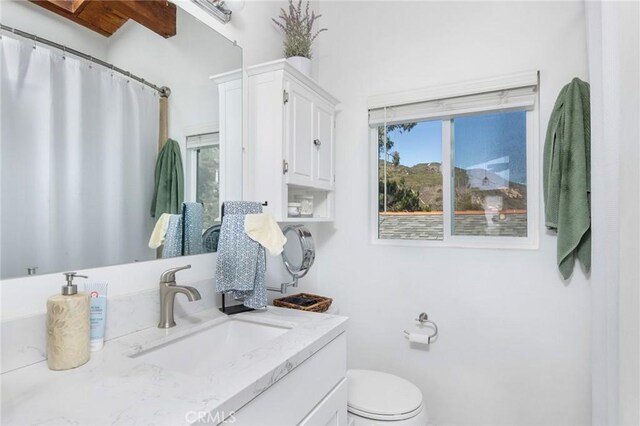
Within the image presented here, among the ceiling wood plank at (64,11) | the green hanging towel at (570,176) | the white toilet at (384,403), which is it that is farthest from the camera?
the green hanging towel at (570,176)

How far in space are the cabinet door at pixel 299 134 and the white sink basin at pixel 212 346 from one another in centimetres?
→ 66

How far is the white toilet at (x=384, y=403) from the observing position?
1.35 meters

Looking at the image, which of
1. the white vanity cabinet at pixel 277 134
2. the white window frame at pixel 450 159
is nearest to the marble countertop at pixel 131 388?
the white vanity cabinet at pixel 277 134

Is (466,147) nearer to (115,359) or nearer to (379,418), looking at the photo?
(379,418)

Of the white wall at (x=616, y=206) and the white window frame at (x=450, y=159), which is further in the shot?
the white window frame at (x=450, y=159)

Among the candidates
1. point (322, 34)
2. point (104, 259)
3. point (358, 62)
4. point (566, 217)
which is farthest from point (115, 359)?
point (322, 34)

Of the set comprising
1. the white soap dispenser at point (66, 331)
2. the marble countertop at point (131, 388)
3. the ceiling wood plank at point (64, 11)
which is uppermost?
the ceiling wood plank at point (64, 11)

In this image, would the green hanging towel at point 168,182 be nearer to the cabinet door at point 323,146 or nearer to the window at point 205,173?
the window at point 205,173

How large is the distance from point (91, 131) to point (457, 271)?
1736 mm

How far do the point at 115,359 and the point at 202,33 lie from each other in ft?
3.88

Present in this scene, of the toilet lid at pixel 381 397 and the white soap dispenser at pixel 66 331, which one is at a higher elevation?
the white soap dispenser at pixel 66 331

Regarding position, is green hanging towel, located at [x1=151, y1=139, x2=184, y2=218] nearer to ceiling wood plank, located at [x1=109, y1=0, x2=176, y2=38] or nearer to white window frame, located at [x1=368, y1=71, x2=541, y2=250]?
ceiling wood plank, located at [x1=109, y1=0, x2=176, y2=38]

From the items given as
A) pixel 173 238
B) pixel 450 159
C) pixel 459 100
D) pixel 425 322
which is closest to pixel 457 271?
pixel 425 322

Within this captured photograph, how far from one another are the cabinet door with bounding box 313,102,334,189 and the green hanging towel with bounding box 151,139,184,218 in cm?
74
